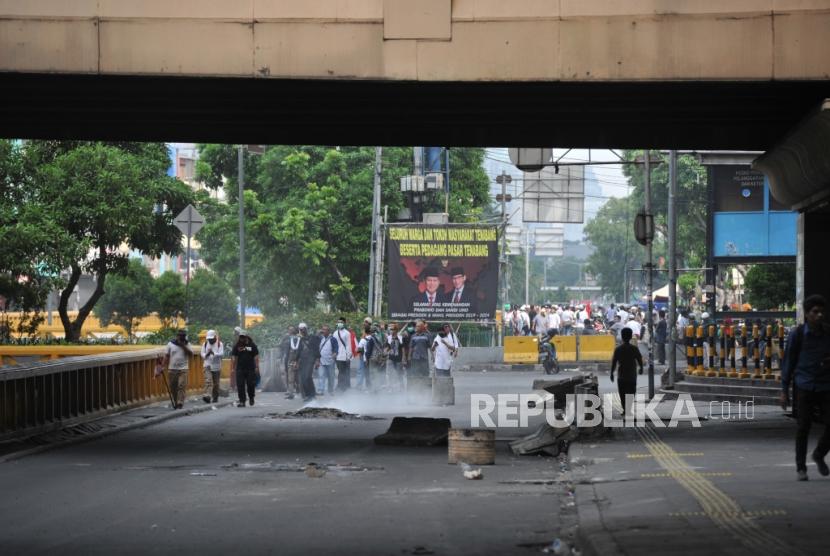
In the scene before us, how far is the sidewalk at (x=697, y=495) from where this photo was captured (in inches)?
362

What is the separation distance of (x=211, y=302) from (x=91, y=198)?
15.4 metres

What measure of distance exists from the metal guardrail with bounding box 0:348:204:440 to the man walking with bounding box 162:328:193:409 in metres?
0.73

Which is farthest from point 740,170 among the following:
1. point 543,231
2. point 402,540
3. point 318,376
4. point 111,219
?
point 543,231

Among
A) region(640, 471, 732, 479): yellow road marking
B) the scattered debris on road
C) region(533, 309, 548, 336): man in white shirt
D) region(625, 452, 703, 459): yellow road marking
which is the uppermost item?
region(533, 309, 548, 336): man in white shirt

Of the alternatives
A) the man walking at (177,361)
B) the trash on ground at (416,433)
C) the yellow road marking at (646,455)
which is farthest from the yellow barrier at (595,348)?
the yellow road marking at (646,455)

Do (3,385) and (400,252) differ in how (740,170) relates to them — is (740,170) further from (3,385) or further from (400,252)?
(3,385)

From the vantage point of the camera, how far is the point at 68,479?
14633 mm

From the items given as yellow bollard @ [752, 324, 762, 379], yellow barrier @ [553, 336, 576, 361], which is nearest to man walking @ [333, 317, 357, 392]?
yellow bollard @ [752, 324, 762, 379]

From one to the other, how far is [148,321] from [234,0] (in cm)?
5758

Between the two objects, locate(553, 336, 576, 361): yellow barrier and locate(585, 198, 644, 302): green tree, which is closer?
locate(553, 336, 576, 361): yellow barrier

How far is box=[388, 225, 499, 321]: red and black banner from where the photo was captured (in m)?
43.6

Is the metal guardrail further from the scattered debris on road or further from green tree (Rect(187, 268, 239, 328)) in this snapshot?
green tree (Rect(187, 268, 239, 328))

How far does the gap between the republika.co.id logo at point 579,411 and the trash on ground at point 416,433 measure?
1583 mm

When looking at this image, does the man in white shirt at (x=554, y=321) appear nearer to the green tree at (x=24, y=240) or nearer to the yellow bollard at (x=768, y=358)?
the green tree at (x=24, y=240)
